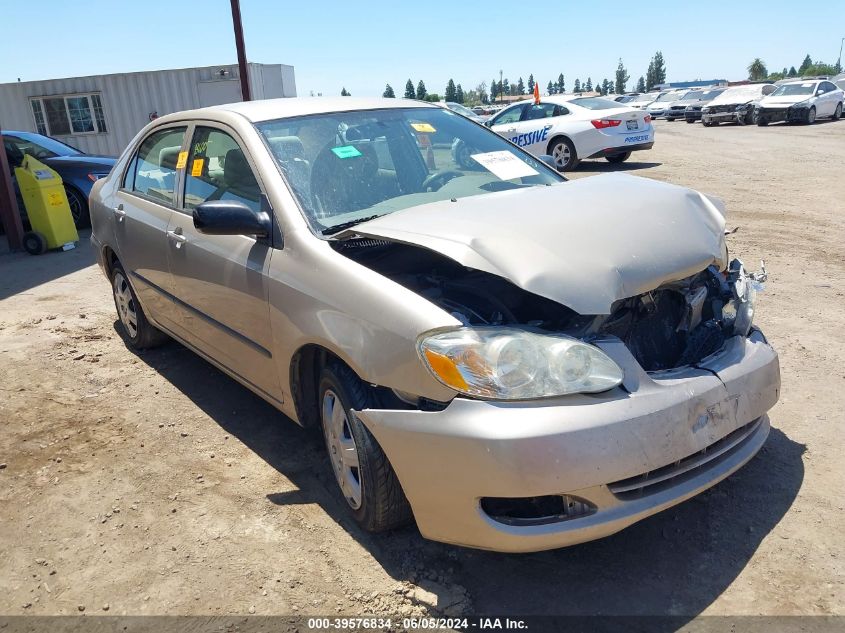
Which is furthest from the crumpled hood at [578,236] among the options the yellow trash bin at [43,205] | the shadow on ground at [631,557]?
the yellow trash bin at [43,205]

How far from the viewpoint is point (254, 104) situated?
3834mm

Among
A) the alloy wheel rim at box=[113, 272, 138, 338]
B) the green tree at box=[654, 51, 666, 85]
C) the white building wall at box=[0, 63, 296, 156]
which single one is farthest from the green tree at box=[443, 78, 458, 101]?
the alloy wheel rim at box=[113, 272, 138, 338]

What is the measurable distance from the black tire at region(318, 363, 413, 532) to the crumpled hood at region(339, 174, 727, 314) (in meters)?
0.60

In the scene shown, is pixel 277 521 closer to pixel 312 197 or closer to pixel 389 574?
pixel 389 574

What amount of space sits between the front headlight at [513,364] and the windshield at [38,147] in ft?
33.3

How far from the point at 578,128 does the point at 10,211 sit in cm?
986

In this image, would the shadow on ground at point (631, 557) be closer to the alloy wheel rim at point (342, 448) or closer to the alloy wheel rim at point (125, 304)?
the alloy wheel rim at point (342, 448)

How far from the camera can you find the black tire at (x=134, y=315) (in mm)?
4840

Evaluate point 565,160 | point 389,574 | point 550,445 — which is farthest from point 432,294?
point 565,160

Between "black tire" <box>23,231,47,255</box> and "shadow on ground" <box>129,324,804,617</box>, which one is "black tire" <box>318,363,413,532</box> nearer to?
"shadow on ground" <box>129,324,804,617</box>

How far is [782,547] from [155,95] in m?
21.3

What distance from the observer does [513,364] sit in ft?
7.27

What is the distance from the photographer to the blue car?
9.78 meters

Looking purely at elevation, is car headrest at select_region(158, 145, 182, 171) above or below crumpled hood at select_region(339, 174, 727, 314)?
above
